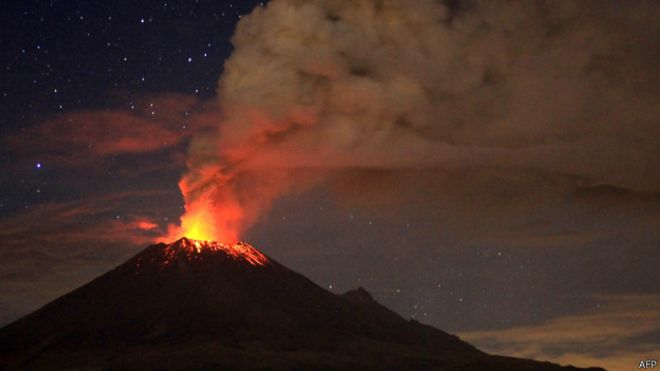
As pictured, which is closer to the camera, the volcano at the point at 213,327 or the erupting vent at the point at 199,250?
the volcano at the point at 213,327

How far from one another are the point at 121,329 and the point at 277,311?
32.1 meters

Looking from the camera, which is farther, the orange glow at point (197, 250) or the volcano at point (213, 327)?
the orange glow at point (197, 250)

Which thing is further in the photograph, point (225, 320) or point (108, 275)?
point (108, 275)

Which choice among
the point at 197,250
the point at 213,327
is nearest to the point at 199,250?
the point at 197,250

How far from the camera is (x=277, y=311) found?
6545 inches

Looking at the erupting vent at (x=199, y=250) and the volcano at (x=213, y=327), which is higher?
the erupting vent at (x=199, y=250)

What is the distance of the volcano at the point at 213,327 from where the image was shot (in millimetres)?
133625

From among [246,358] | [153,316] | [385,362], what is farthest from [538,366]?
[153,316]

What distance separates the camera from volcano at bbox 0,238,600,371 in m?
Answer: 134

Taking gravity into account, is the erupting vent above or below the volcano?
above

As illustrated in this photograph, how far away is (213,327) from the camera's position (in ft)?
504

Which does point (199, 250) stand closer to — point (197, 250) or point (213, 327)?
point (197, 250)

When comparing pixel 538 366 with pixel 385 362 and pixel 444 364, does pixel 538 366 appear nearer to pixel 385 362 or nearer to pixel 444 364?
pixel 444 364

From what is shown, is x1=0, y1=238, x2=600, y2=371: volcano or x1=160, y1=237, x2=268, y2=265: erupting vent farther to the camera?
x1=160, y1=237, x2=268, y2=265: erupting vent
